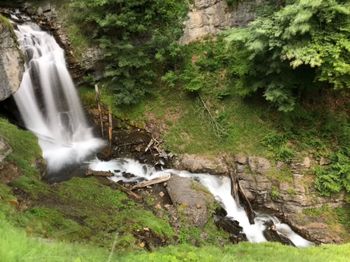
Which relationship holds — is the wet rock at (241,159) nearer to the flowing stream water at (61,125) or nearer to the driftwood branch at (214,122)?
the flowing stream water at (61,125)

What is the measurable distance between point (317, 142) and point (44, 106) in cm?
1061

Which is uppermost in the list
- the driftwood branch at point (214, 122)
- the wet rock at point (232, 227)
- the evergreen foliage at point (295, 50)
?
the evergreen foliage at point (295, 50)

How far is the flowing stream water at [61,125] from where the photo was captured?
12922 mm

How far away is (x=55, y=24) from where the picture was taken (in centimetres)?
1683

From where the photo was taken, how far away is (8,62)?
10.3 metres

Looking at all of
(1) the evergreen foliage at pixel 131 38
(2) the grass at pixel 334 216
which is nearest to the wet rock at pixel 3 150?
(1) the evergreen foliage at pixel 131 38

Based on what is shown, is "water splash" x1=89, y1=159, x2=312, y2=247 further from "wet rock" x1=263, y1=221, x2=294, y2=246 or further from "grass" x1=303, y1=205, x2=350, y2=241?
"grass" x1=303, y1=205, x2=350, y2=241

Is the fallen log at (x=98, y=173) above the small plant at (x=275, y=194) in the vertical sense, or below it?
above

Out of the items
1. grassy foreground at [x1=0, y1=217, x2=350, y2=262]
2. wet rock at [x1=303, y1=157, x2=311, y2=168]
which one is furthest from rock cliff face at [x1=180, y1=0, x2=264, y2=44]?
grassy foreground at [x1=0, y1=217, x2=350, y2=262]

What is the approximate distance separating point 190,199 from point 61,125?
6.34 m

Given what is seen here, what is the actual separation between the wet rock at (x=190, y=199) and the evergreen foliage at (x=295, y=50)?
4197 mm

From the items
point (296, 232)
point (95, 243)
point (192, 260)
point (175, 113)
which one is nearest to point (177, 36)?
point (175, 113)

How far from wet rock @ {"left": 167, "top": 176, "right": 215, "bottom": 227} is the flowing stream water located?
691 mm

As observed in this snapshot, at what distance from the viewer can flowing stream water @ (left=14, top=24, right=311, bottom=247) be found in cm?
1292
